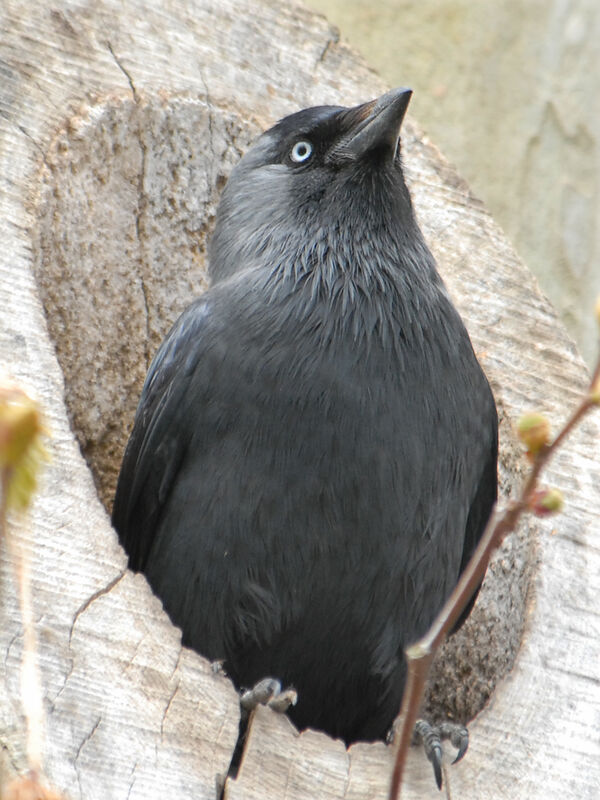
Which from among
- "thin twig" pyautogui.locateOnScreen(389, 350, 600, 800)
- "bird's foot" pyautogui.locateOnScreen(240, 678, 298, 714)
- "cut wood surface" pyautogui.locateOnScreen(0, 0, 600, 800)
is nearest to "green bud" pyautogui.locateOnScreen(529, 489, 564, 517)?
"thin twig" pyautogui.locateOnScreen(389, 350, 600, 800)

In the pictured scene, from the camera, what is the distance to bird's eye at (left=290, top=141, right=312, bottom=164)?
3.34 m

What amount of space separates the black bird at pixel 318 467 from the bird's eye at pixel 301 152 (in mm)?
229

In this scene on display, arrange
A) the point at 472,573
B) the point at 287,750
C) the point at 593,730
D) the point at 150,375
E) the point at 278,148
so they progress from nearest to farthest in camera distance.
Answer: the point at 472,573
the point at 287,750
the point at 593,730
the point at 150,375
the point at 278,148

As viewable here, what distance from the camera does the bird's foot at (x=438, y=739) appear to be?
8.49 ft

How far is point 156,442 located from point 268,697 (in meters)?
0.74

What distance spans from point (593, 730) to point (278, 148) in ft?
5.96

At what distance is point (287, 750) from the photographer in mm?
2389

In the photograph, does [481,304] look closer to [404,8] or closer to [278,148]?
[278,148]

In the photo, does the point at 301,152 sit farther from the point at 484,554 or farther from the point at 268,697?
the point at 484,554

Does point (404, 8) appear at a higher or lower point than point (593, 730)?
higher

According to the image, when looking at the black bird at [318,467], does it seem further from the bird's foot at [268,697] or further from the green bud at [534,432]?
the green bud at [534,432]

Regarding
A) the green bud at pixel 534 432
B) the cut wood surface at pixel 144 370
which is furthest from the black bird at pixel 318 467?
the green bud at pixel 534 432

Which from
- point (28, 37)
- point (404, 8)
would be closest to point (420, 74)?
point (404, 8)

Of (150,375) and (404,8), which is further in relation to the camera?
(404,8)
